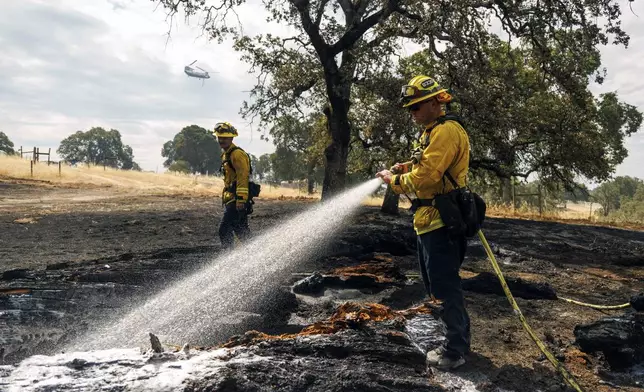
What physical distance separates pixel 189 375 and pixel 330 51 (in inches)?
438

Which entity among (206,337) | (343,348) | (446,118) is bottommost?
(206,337)

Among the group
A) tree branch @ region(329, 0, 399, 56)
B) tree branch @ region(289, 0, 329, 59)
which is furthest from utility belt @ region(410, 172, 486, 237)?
tree branch @ region(289, 0, 329, 59)

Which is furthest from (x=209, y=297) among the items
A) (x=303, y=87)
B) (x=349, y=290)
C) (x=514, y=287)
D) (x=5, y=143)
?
(x=5, y=143)

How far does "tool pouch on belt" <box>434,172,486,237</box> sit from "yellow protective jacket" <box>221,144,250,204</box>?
11.2 feet

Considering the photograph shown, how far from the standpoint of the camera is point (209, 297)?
15.8 ft

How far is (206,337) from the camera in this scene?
12.4ft

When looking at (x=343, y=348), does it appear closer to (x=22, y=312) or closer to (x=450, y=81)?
(x=22, y=312)

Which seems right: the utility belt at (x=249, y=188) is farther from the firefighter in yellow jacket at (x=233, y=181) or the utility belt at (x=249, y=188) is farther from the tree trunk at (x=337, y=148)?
the tree trunk at (x=337, y=148)

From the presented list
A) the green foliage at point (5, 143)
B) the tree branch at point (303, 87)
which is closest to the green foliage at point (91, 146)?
the green foliage at point (5, 143)

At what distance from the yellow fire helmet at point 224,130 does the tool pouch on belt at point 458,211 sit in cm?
352

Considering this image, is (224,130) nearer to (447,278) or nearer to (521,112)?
(447,278)

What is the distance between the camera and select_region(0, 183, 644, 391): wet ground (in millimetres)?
3322

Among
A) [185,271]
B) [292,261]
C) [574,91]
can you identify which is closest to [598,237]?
[574,91]

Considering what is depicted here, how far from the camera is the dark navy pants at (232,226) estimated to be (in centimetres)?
643
